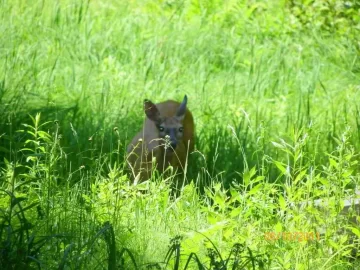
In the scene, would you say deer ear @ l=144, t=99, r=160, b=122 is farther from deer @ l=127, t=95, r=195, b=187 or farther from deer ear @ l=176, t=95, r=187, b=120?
deer ear @ l=176, t=95, r=187, b=120

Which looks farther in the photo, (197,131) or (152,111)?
(197,131)

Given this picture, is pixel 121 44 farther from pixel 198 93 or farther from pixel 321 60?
pixel 321 60

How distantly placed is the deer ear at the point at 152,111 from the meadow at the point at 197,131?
0.22 metres

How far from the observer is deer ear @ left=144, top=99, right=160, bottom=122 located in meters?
7.79

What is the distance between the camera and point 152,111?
7.93 meters

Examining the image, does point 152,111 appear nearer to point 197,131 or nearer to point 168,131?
point 168,131

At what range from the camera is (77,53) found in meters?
9.62

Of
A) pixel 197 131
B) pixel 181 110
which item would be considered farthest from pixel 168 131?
pixel 197 131

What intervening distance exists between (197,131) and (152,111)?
1.89ft

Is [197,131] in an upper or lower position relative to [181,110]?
lower

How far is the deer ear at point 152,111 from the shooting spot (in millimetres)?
7794

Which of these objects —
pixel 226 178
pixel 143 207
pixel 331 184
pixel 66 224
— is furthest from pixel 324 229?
pixel 226 178

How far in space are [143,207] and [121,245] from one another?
1.92ft

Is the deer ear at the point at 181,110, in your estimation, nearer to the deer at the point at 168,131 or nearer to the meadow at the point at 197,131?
the deer at the point at 168,131
